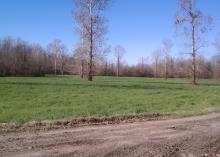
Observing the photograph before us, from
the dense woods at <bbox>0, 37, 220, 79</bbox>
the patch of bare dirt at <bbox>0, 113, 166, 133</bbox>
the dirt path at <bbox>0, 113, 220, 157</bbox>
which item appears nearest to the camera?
the dirt path at <bbox>0, 113, 220, 157</bbox>

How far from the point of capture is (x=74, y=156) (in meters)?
7.28

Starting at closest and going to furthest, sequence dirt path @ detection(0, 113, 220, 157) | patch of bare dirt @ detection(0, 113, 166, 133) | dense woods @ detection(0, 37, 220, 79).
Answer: dirt path @ detection(0, 113, 220, 157)
patch of bare dirt @ detection(0, 113, 166, 133)
dense woods @ detection(0, 37, 220, 79)

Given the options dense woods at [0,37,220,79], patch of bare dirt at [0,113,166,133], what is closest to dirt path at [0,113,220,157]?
patch of bare dirt at [0,113,166,133]

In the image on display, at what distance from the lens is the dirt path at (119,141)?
25.3 feet

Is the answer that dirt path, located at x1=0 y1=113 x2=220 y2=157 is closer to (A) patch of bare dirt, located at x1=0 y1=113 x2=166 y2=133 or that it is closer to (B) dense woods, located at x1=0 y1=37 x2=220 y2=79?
(A) patch of bare dirt, located at x1=0 y1=113 x2=166 y2=133

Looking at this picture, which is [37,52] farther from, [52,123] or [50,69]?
[52,123]

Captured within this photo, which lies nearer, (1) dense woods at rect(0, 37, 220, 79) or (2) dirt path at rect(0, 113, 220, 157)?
(2) dirt path at rect(0, 113, 220, 157)

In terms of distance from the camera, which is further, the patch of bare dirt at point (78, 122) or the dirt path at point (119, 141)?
the patch of bare dirt at point (78, 122)

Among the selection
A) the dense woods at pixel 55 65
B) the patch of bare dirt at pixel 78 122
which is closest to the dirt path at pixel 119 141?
the patch of bare dirt at pixel 78 122

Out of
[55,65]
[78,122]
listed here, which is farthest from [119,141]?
[55,65]

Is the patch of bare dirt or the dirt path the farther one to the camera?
the patch of bare dirt

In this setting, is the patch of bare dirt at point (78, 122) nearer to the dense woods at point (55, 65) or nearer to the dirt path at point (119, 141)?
the dirt path at point (119, 141)

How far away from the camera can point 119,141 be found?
878 cm

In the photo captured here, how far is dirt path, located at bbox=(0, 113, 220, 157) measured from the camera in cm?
772
